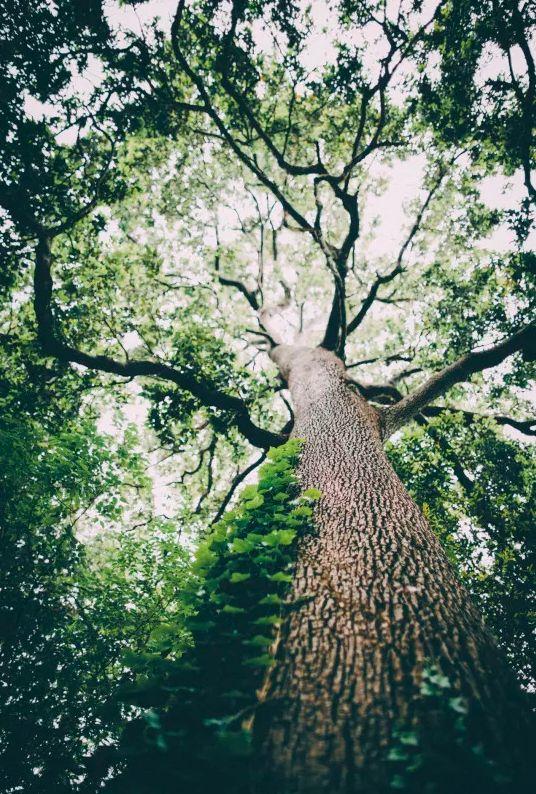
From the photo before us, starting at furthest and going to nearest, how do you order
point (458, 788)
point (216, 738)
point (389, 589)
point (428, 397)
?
1. point (428, 397)
2. point (389, 589)
3. point (216, 738)
4. point (458, 788)

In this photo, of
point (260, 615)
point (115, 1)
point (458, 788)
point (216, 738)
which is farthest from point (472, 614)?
point (115, 1)

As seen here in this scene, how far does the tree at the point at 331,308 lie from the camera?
171 centimetres

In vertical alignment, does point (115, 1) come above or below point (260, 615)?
above

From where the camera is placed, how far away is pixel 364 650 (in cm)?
184

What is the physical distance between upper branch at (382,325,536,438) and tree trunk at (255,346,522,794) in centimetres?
238

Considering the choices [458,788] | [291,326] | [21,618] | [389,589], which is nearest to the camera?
[458,788]

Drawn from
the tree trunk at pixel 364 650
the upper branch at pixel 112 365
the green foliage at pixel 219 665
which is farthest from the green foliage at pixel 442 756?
the upper branch at pixel 112 365

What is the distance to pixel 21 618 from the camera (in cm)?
475

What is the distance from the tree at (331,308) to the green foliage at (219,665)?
5.0 inches

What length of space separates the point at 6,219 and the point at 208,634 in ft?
20.9

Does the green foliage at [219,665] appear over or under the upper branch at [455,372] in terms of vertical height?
under

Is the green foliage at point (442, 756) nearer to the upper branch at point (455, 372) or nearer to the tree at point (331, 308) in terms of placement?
the tree at point (331, 308)

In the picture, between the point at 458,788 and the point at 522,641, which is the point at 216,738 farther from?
the point at 522,641

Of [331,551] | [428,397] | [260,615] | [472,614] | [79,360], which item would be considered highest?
[79,360]
